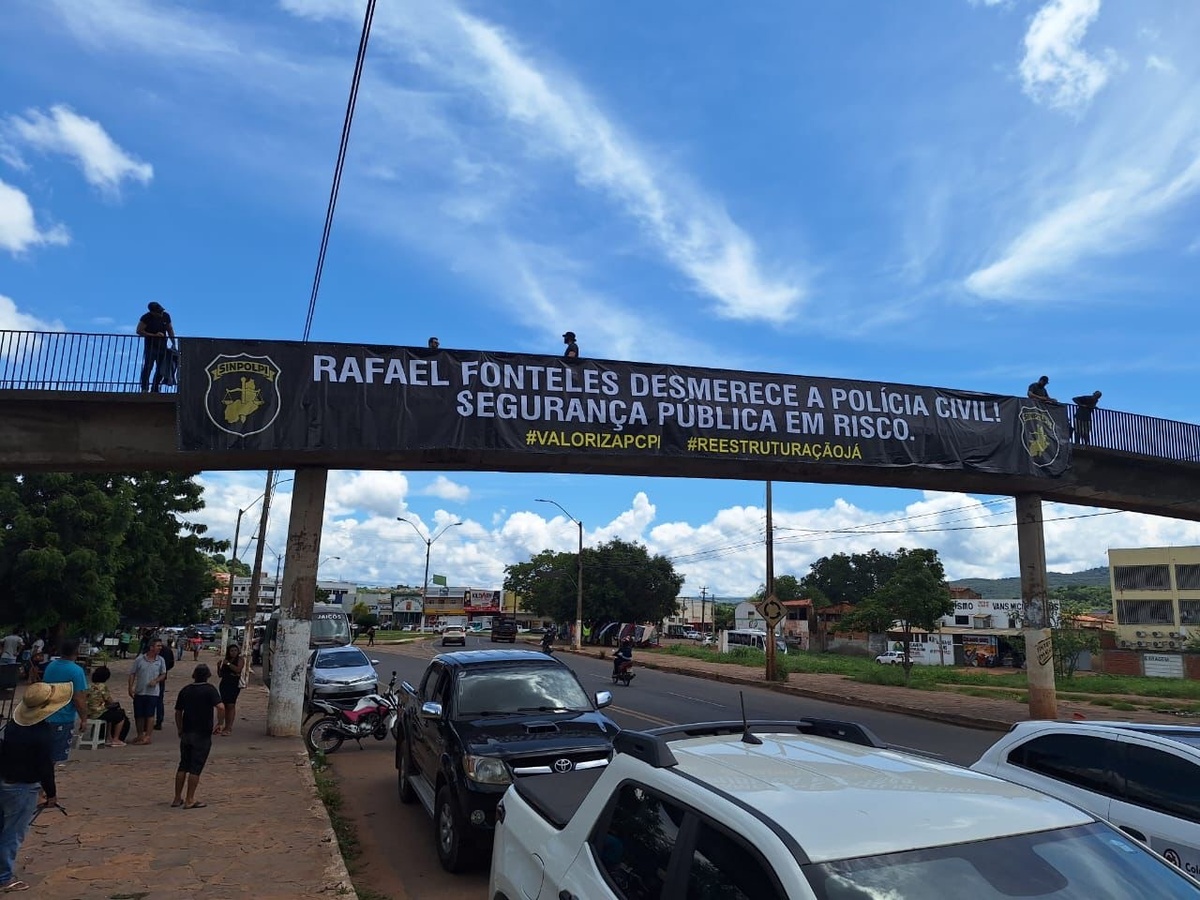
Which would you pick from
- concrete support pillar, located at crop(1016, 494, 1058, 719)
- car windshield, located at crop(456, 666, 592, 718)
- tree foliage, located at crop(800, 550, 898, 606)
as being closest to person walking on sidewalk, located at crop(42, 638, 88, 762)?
car windshield, located at crop(456, 666, 592, 718)

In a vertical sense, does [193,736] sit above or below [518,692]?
below

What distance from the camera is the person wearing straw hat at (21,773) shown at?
6273mm

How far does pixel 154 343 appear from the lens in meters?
14.0

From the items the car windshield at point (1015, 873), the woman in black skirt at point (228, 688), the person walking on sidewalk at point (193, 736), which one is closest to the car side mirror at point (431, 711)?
the person walking on sidewalk at point (193, 736)

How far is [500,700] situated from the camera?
8.48m

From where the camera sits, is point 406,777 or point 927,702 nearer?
point 406,777

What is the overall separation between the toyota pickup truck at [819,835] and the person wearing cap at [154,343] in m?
12.6

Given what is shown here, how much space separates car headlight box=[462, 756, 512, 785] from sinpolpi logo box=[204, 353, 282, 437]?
28.0 feet

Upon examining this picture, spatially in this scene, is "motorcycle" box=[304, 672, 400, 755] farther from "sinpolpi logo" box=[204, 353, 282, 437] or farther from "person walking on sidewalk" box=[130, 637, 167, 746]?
"sinpolpi logo" box=[204, 353, 282, 437]

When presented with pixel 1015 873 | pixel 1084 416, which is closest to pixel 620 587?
pixel 1084 416

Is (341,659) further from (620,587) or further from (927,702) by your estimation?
(620,587)

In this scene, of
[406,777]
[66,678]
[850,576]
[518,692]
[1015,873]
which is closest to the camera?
[1015,873]

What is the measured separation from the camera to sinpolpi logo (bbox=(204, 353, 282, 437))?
13.6 metres

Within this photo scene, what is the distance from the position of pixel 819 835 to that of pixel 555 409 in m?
12.5
